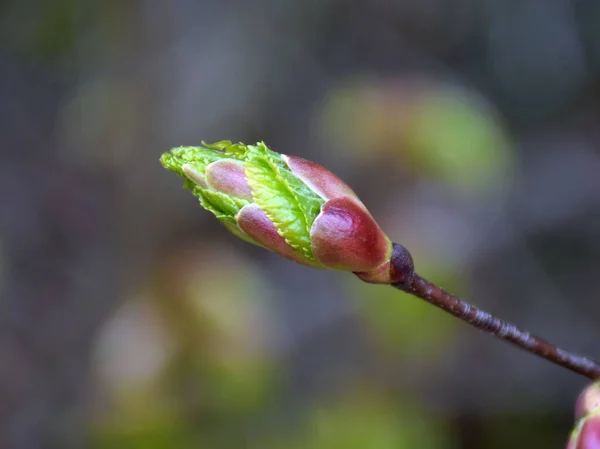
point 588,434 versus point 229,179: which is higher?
point 229,179

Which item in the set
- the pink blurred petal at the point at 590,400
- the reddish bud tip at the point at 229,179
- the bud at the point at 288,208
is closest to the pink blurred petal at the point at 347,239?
the bud at the point at 288,208

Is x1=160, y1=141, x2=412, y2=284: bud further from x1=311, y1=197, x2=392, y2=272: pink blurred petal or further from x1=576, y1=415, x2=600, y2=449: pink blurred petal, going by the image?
x1=576, y1=415, x2=600, y2=449: pink blurred petal

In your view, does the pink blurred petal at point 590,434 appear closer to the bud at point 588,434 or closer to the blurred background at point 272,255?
the bud at point 588,434

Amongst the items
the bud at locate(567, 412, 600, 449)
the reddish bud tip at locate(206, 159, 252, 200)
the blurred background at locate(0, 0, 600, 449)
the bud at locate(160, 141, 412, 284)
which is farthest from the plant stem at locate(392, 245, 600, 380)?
the blurred background at locate(0, 0, 600, 449)

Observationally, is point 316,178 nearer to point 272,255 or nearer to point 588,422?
point 588,422

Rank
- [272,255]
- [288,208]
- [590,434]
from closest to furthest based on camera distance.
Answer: [288,208] → [590,434] → [272,255]

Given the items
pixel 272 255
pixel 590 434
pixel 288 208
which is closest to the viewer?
pixel 288 208

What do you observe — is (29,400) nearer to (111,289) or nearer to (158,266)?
(111,289)

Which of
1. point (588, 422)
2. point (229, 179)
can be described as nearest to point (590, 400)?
point (588, 422)
